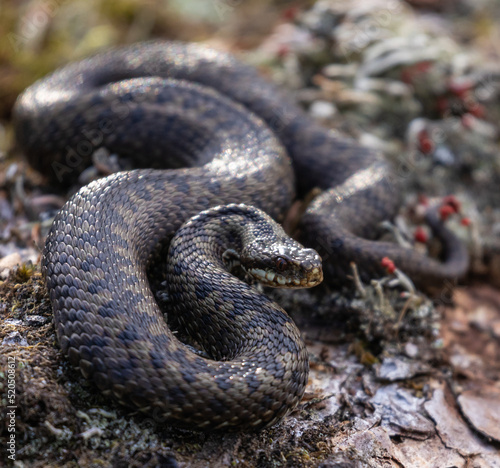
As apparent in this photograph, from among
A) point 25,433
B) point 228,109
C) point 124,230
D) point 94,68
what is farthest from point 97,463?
point 94,68

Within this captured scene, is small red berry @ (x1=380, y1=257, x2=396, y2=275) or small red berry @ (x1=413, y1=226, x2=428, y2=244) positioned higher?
small red berry @ (x1=380, y1=257, x2=396, y2=275)

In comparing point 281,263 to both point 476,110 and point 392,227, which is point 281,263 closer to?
point 392,227

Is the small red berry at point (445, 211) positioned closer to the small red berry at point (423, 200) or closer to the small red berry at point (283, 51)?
the small red berry at point (423, 200)

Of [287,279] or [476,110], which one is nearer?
[287,279]

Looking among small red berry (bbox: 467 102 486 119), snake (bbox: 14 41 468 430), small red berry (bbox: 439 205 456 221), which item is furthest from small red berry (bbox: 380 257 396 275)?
small red berry (bbox: 467 102 486 119)

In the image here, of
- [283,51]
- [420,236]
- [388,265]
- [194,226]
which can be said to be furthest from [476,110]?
[194,226]

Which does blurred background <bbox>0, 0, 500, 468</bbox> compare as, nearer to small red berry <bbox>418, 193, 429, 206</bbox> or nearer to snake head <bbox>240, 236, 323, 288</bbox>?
small red berry <bbox>418, 193, 429, 206</bbox>

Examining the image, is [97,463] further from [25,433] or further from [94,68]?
[94,68]

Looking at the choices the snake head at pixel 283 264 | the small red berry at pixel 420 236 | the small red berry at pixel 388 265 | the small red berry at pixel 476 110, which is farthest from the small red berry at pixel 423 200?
the snake head at pixel 283 264
